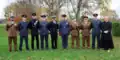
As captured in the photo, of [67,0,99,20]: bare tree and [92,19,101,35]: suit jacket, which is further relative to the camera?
[67,0,99,20]: bare tree

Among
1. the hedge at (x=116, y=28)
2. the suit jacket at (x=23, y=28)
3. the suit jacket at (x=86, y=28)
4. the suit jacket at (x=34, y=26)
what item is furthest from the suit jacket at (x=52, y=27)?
the hedge at (x=116, y=28)

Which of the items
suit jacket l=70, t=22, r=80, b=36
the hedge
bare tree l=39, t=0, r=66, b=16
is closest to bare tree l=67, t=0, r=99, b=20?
bare tree l=39, t=0, r=66, b=16

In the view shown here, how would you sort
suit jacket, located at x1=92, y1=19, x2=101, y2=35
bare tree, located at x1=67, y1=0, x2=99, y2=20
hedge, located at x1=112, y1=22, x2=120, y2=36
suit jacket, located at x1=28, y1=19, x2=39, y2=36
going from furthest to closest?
1. bare tree, located at x1=67, y1=0, x2=99, y2=20
2. hedge, located at x1=112, y1=22, x2=120, y2=36
3. suit jacket, located at x1=92, y1=19, x2=101, y2=35
4. suit jacket, located at x1=28, y1=19, x2=39, y2=36

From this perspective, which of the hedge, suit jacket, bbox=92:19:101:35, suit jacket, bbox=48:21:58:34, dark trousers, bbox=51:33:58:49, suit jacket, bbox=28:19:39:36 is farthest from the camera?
the hedge

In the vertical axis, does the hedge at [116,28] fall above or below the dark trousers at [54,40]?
below

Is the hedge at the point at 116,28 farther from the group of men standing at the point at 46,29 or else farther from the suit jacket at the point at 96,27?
the suit jacket at the point at 96,27

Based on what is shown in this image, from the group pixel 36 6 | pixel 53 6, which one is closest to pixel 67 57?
pixel 53 6

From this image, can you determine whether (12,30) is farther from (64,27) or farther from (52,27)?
(64,27)

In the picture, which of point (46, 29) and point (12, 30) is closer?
point (12, 30)

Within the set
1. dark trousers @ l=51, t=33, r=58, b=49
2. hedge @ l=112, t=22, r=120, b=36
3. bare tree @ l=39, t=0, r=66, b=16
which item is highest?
bare tree @ l=39, t=0, r=66, b=16

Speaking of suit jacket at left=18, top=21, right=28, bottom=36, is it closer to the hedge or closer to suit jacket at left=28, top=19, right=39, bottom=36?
suit jacket at left=28, top=19, right=39, bottom=36

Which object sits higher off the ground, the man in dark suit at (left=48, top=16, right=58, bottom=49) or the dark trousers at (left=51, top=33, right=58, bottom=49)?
the man in dark suit at (left=48, top=16, right=58, bottom=49)

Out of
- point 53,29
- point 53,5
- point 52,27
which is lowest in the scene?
point 53,29

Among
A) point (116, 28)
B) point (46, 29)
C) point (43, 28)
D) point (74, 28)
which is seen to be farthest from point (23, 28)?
point (116, 28)
